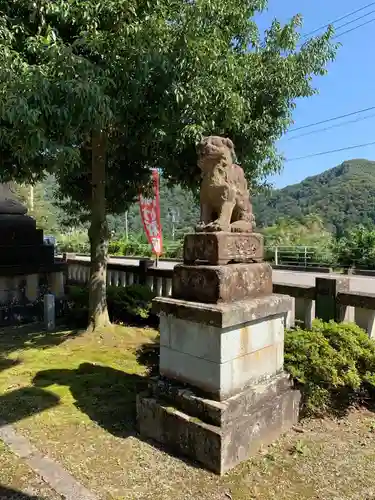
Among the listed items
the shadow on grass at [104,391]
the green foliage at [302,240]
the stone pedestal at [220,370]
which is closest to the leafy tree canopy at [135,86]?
the shadow on grass at [104,391]

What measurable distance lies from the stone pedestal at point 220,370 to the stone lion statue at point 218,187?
167mm

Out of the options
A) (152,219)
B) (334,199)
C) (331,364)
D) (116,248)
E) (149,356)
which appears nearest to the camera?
(331,364)

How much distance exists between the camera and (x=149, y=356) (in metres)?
5.48

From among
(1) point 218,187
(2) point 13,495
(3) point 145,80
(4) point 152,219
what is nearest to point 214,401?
(2) point 13,495

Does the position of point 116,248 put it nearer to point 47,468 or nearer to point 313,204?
point 313,204

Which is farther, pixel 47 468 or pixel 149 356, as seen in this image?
pixel 149 356

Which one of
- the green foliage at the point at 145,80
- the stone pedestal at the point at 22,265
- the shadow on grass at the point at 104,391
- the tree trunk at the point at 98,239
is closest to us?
the shadow on grass at the point at 104,391

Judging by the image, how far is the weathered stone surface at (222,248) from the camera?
10.5 feet

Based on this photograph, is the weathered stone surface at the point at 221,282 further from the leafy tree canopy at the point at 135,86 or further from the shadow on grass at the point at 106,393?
the leafy tree canopy at the point at 135,86

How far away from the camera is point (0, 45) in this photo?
4.04 meters

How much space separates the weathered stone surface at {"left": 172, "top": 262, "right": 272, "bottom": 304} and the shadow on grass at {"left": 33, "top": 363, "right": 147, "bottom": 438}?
1.29 meters

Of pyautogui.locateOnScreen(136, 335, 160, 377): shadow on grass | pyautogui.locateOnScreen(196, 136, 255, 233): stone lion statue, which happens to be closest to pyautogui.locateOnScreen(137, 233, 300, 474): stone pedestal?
pyautogui.locateOnScreen(196, 136, 255, 233): stone lion statue

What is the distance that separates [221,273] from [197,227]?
0.56 meters

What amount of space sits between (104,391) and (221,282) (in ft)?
6.86
